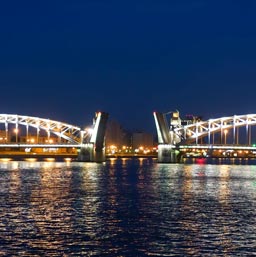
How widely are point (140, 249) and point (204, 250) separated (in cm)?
239

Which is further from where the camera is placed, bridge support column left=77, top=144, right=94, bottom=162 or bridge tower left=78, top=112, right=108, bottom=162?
bridge tower left=78, top=112, right=108, bottom=162

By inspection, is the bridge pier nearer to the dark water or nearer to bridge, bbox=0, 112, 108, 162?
bridge, bbox=0, 112, 108, 162

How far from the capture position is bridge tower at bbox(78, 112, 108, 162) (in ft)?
467

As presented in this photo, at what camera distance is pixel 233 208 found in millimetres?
40375

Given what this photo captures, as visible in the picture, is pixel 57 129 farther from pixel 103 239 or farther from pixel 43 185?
pixel 103 239

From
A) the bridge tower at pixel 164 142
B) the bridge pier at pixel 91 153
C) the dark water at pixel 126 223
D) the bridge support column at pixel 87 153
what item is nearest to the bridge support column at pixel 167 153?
the bridge tower at pixel 164 142

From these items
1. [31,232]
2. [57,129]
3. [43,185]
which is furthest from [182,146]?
[31,232]

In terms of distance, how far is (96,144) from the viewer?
467 ft

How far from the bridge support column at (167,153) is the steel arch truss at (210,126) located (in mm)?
12015

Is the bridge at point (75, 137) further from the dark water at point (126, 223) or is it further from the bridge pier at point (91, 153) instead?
the dark water at point (126, 223)

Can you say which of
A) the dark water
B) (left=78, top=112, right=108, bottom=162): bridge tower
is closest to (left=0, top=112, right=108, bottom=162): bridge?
(left=78, top=112, right=108, bottom=162): bridge tower

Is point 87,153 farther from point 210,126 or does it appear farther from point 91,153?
point 210,126

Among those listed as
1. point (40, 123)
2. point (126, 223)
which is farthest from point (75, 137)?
point (126, 223)

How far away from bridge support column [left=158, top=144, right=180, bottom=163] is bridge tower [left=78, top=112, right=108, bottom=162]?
39.2ft
